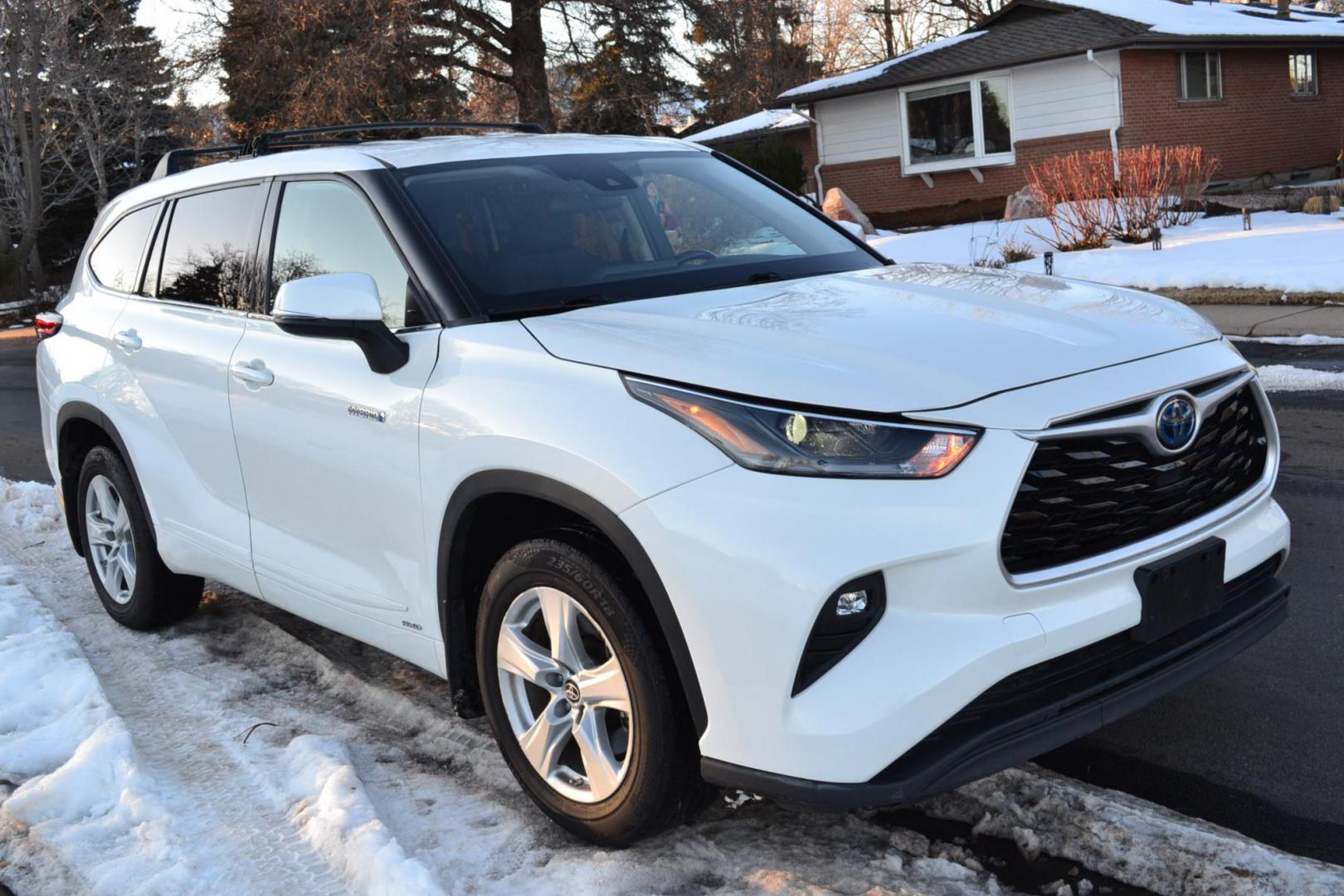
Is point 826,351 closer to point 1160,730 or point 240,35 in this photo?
point 1160,730

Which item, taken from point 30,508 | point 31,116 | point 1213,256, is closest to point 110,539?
point 30,508

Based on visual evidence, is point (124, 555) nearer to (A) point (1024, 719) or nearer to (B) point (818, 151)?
(A) point (1024, 719)

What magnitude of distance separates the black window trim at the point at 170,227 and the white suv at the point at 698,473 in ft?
0.08

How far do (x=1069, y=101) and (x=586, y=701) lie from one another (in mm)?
26172

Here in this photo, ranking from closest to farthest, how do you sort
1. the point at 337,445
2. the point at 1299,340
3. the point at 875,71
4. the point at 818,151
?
the point at 337,445 < the point at 1299,340 < the point at 875,71 < the point at 818,151

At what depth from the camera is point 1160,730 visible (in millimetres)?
3771

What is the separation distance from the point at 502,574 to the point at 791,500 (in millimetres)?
916

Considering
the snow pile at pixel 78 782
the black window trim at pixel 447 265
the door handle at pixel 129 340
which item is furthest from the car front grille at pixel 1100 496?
the door handle at pixel 129 340

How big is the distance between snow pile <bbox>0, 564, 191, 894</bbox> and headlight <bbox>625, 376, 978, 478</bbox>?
1.79m

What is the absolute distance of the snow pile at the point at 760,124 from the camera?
34531 mm

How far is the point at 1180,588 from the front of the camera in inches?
116

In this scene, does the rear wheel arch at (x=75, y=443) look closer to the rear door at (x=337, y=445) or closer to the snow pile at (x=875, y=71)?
the rear door at (x=337, y=445)

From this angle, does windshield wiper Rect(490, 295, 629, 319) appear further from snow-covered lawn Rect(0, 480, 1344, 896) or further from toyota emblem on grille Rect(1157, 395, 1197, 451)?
toyota emblem on grille Rect(1157, 395, 1197, 451)

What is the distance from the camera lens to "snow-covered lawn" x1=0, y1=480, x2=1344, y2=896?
304 cm
